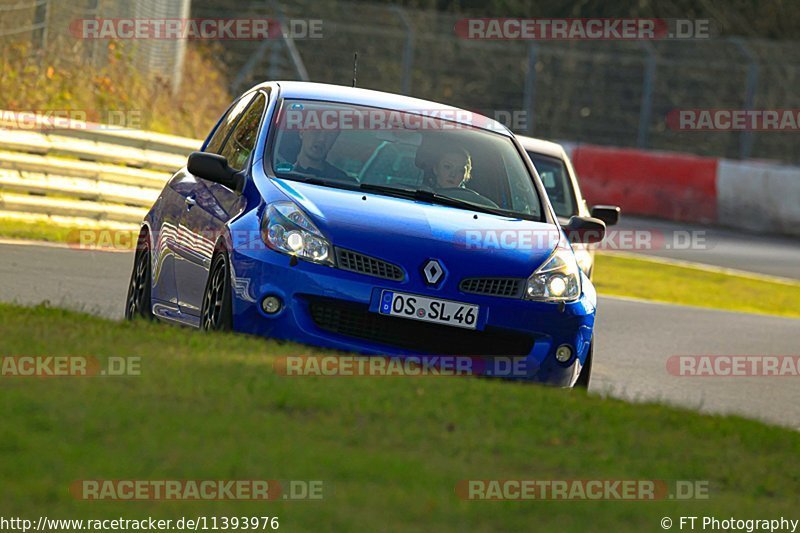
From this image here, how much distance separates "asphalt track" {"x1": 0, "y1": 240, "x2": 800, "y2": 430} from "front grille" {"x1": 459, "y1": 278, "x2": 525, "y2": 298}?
924 mm

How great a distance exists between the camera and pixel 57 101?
867 inches

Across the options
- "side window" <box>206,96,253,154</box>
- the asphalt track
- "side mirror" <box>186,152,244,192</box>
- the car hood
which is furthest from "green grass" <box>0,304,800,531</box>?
"side window" <box>206,96,253,154</box>

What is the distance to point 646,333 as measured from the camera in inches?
570

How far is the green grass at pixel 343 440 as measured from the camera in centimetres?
523

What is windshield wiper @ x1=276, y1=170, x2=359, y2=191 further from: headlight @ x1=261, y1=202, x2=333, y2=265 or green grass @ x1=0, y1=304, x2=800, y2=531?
green grass @ x1=0, y1=304, x2=800, y2=531

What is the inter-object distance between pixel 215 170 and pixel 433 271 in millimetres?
1398

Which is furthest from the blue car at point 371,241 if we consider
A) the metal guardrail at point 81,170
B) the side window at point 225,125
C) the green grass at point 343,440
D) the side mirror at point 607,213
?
the metal guardrail at point 81,170

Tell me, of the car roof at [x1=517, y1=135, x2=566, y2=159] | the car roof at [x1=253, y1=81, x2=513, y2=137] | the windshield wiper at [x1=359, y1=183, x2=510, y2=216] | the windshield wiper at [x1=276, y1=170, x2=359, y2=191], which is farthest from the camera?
the car roof at [x1=517, y1=135, x2=566, y2=159]

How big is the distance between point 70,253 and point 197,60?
14123mm

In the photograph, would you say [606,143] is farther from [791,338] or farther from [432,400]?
[432,400]

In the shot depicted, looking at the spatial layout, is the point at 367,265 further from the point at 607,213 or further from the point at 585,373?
the point at 607,213

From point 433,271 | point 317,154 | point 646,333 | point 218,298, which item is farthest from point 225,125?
point 646,333

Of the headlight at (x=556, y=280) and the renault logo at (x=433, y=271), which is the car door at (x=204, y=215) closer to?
the renault logo at (x=433, y=271)

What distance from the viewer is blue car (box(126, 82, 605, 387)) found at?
8.52 metres
